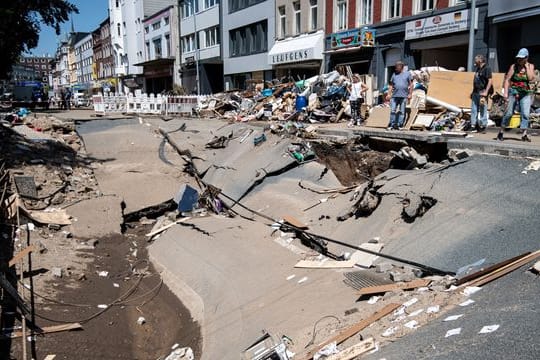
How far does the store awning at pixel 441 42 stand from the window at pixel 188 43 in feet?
87.4

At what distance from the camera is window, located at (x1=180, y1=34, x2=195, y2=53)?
136 feet

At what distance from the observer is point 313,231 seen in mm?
8695

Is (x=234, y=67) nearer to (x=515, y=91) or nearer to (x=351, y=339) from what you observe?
(x=515, y=91)

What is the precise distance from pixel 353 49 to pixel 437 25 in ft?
16.0

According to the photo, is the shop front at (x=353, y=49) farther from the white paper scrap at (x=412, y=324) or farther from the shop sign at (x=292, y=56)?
the white paper scrap at (x=412, y=324)

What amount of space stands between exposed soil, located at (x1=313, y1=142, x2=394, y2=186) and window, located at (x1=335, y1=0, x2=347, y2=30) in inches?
535

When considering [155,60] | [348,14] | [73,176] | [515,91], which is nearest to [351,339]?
[515,91]

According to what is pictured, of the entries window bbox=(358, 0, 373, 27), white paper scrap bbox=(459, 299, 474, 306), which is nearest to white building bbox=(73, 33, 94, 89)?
window bbox=(358, 0, 373, 27)

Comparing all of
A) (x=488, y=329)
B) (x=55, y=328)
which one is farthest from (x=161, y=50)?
(x=488, y=329)

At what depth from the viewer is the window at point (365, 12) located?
21594mm

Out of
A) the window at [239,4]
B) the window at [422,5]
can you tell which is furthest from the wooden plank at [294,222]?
the window at [239,4]

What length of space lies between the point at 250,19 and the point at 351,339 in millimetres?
30107

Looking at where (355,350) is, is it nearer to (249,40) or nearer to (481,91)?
(481,91)

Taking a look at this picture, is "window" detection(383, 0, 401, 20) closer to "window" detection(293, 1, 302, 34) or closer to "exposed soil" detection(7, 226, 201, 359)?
"window" detection(293, 1, 302, 34)
